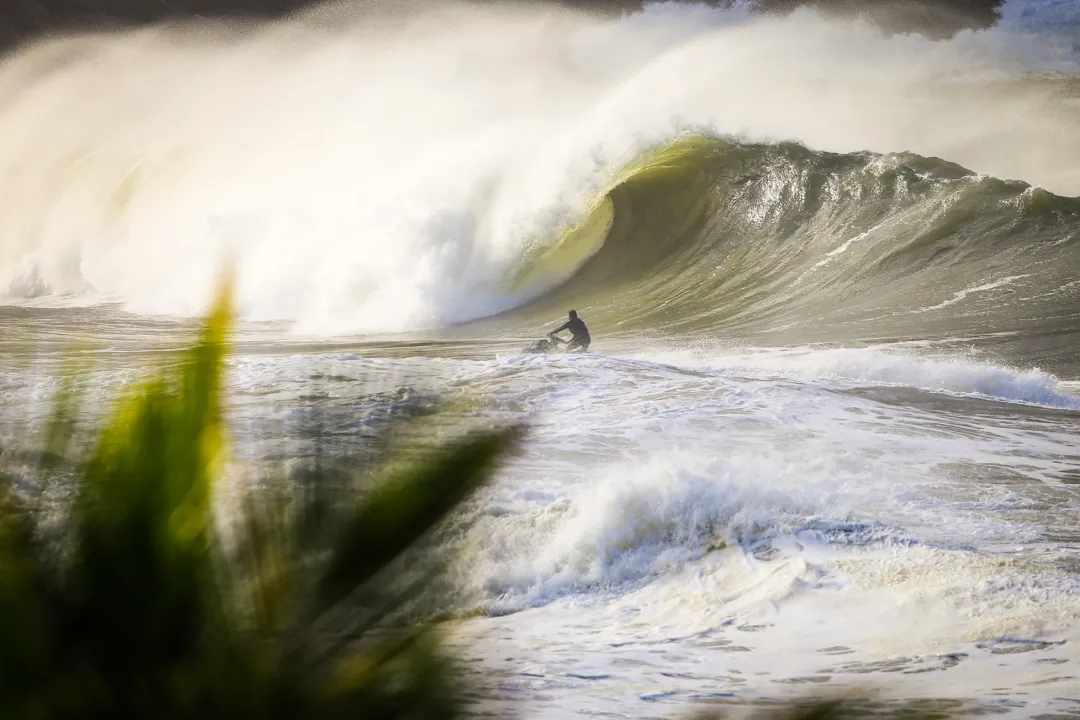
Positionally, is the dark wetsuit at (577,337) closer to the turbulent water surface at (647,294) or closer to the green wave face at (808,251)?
the turbulent water surface at (647,294)

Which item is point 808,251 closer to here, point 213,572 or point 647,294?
point 647,294

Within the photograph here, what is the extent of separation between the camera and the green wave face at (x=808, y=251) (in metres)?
18.7

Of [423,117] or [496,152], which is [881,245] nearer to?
[496,152]

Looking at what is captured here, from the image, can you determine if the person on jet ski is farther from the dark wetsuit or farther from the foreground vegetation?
the foreground vegetation

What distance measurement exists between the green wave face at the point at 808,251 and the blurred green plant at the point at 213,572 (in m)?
17.1

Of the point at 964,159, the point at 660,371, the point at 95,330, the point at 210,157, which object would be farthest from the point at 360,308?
the point at 964,159

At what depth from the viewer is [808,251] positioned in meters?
22.0

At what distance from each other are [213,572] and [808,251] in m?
22.2

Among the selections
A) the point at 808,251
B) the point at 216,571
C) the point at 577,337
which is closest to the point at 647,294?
the point at 808,251

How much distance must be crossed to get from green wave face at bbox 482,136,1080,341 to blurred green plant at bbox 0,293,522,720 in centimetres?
1711

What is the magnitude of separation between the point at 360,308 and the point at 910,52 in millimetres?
25944

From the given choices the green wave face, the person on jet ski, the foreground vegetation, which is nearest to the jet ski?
the person on jet ski

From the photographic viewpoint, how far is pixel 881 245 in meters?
21.4

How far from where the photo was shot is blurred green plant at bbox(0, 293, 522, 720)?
2.02 feet
